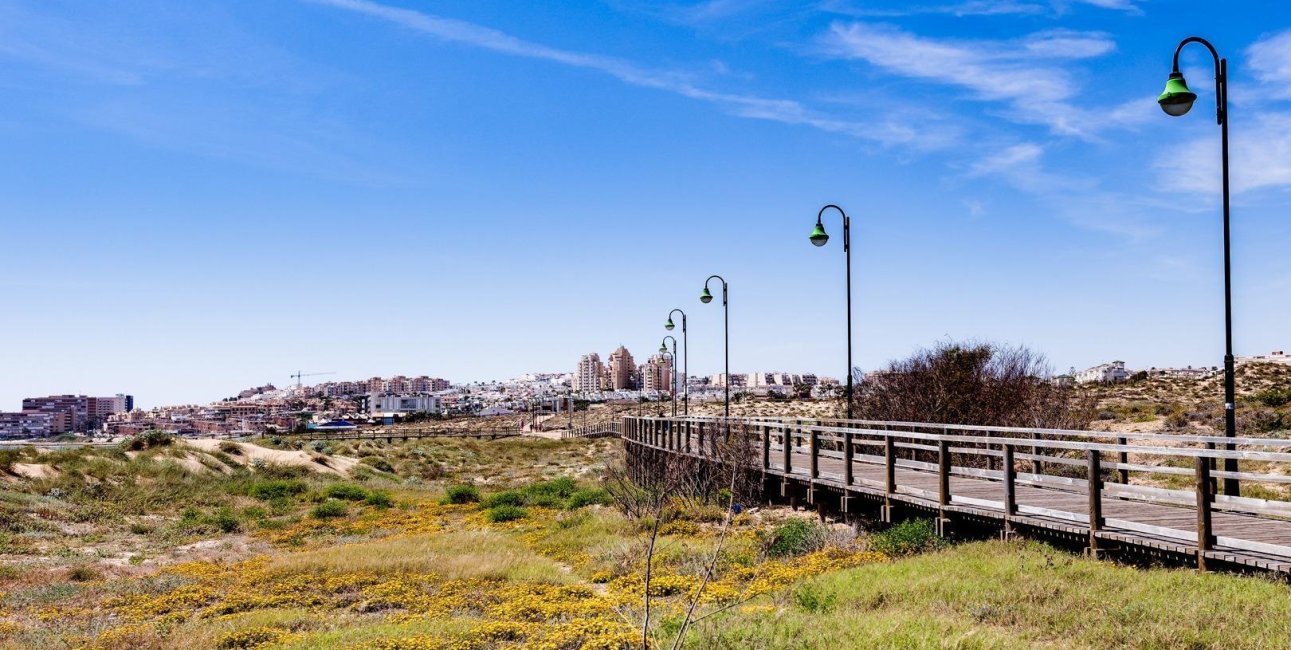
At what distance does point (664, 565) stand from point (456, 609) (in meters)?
3.58

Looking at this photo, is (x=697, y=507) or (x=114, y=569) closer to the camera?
(x=114, y=569)

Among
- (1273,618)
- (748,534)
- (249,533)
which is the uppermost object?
(1273,618)

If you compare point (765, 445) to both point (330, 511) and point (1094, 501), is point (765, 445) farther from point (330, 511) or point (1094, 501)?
point (330, 511)

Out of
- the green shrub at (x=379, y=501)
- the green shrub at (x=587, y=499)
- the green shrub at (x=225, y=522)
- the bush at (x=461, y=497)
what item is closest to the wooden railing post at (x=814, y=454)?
the green shrub at (x=587, y=499)

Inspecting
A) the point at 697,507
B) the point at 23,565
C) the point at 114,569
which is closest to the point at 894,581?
the point at 697,507

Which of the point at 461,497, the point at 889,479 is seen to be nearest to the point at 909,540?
the point at 889,479

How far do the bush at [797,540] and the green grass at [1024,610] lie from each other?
351cm

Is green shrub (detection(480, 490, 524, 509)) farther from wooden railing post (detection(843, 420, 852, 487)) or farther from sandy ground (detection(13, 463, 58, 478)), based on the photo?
sandy ground (detection(13, 463, 58, 478))

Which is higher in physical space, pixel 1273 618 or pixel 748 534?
pixel 1273 618

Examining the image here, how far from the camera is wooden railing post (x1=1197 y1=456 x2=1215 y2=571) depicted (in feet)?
27.7

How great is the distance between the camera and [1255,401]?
38.3 metres

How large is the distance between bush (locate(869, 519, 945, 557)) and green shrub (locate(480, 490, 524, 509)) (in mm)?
16841

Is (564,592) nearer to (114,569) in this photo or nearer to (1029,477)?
(1029,477)

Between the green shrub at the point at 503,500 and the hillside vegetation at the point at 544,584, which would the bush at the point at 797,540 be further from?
the green shrub at the point at 503,500
